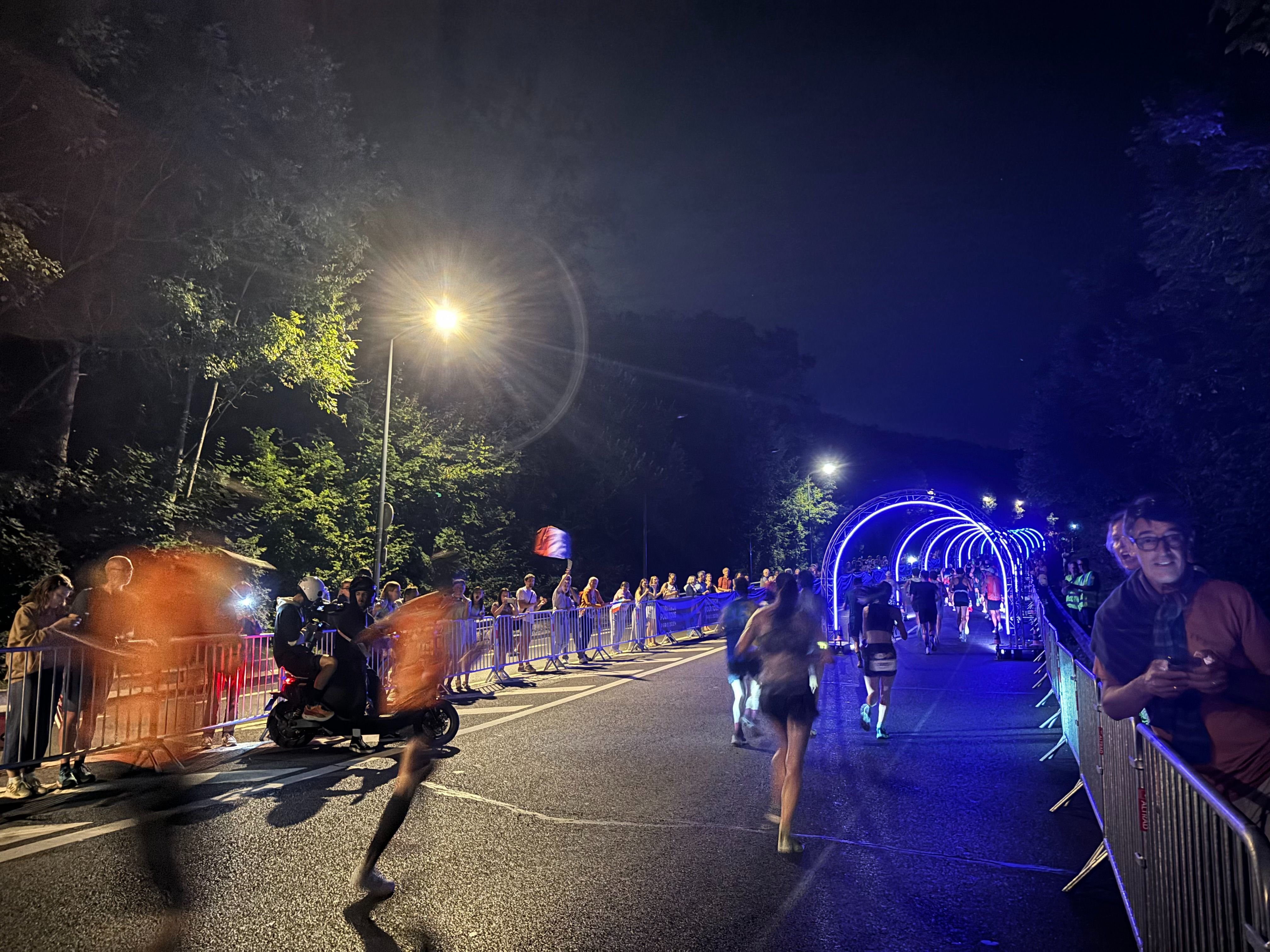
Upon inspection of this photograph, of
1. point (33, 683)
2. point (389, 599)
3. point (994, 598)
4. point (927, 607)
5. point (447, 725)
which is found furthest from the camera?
Result: point (994, 598)

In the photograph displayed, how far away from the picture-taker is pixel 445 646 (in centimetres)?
513

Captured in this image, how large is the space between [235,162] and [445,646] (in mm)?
15478

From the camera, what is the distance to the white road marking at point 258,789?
5484 millimetres

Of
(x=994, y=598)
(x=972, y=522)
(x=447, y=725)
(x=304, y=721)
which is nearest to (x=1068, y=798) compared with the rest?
(x=447, y=725)

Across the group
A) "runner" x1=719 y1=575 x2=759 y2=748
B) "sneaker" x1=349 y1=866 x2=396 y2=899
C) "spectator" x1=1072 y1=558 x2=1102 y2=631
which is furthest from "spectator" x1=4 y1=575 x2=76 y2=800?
"spectator" x1=1072 y1=558 x2=1102 y2=631

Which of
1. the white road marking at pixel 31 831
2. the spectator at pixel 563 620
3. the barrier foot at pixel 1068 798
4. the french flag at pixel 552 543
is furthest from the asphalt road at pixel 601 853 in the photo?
the french flag at pixel 552 543

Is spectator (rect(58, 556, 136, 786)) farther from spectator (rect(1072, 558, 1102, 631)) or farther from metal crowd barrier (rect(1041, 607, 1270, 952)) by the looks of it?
spectator (rect(1072, 558, 1102, 631))

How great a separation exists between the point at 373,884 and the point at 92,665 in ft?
15.4

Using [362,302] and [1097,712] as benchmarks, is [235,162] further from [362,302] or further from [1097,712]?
[1097,712]

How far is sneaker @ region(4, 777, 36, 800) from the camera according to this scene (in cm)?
693

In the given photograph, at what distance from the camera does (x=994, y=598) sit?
78.8 ft

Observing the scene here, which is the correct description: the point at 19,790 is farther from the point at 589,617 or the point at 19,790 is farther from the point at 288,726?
the point at 589,617

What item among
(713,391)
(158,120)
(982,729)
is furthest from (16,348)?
(713,391)

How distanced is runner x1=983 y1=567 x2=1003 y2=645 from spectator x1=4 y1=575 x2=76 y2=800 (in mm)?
18069
